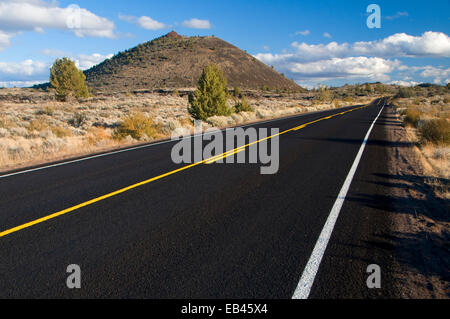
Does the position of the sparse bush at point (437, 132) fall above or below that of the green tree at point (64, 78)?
below

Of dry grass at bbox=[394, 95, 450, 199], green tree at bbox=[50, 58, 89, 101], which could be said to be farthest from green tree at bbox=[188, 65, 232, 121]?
green tree at bbox=[50, 58, 89, 101]

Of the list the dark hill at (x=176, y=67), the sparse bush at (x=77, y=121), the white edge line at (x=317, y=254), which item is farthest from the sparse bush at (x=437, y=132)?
the dark hill at (x=176, y=67)

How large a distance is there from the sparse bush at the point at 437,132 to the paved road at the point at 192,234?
606 centimetres

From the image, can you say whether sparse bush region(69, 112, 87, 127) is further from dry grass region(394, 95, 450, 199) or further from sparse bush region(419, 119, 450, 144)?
sparse bush region(419, 119, 450, 144)

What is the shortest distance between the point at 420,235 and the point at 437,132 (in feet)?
31.5

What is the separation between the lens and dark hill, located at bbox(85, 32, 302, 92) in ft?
322

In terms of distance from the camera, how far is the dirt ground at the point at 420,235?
116 inches

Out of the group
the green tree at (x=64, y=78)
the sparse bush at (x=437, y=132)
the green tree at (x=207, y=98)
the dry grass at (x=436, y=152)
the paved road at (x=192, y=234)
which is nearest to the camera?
the paved road at (x=192, y=234)

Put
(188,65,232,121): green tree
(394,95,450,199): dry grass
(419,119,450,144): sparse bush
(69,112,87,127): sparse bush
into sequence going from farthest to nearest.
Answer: (188,65,232,121): green tree → (69,112,87,127): sparse bush → (419,119,450,144): sparse bush → (394,95,450,199): dry grass

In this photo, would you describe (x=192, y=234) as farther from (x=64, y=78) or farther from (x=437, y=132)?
(x=64, y=78)

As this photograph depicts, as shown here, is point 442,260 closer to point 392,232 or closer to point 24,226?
point 392,232

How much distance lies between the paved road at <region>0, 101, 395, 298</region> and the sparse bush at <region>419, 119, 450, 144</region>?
19.9ft

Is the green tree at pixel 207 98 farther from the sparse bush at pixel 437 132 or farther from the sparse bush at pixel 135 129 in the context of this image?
the sparse bush at pixel 437 132
